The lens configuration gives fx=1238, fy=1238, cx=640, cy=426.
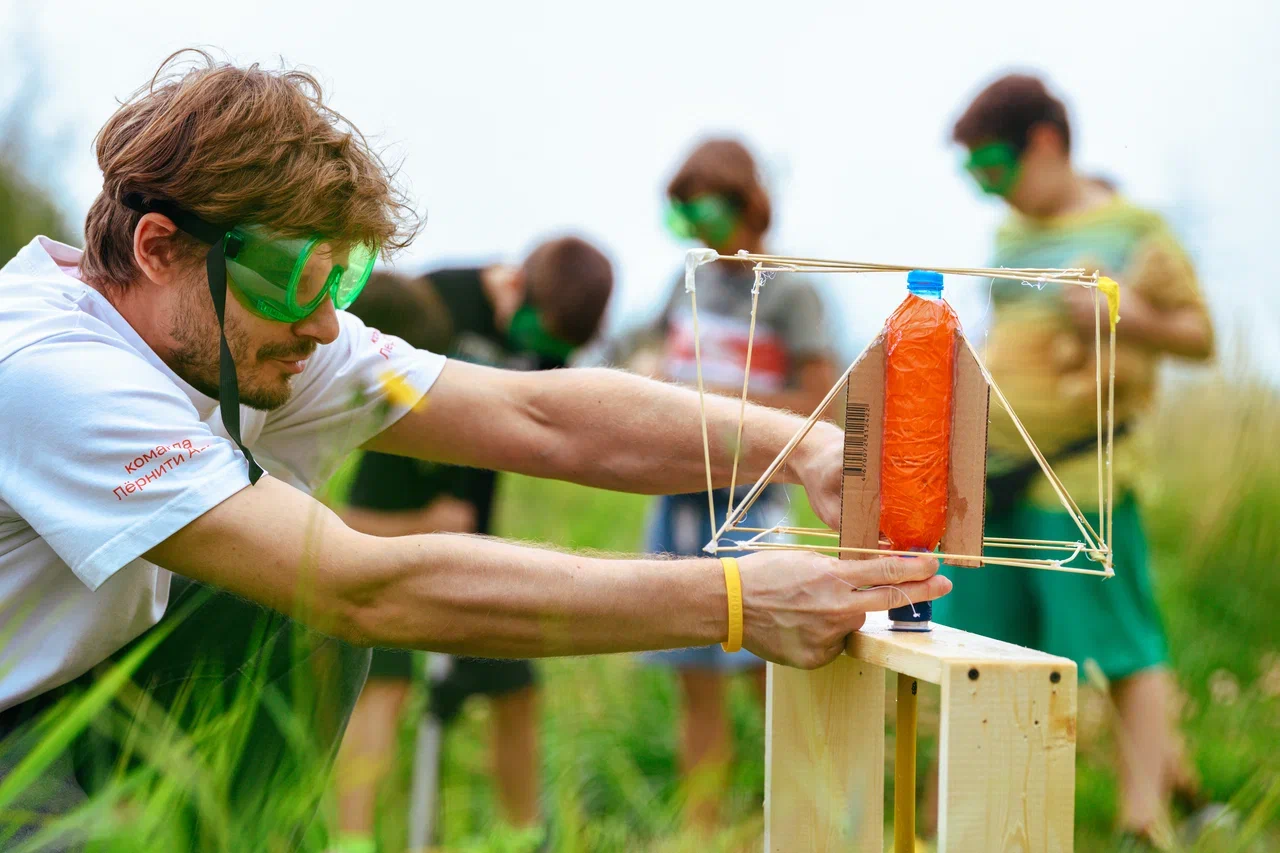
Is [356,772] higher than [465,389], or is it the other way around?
[465,389]

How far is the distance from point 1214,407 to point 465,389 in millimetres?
5349

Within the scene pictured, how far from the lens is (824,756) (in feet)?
6.75

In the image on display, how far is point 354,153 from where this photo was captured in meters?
2.32

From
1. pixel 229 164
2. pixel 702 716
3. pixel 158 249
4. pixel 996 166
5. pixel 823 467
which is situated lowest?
pixel 702 716

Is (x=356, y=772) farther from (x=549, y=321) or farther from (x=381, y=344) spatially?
(x=549, y=321)

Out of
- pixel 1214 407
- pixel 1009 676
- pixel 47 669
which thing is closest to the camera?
pixel 1009 676

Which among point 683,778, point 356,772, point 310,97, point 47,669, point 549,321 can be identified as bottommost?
point 683,778

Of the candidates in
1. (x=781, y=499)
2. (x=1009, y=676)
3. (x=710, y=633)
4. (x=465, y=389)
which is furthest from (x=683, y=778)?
(x=1009, y=676)

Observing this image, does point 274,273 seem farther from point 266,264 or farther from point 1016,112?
point 1016,112

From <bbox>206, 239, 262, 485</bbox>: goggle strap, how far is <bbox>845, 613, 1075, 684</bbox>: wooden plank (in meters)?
1.01

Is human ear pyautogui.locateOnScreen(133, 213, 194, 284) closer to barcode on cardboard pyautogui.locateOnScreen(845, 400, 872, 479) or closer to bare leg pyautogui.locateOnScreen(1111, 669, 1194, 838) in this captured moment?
barcode on cardboard pyautogui.locateOnScreen(845, 400, 872, 479)

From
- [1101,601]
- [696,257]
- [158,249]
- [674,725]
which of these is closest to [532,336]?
[674,725]

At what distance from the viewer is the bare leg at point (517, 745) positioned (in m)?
4.13

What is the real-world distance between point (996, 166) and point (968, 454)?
2.22 meters
